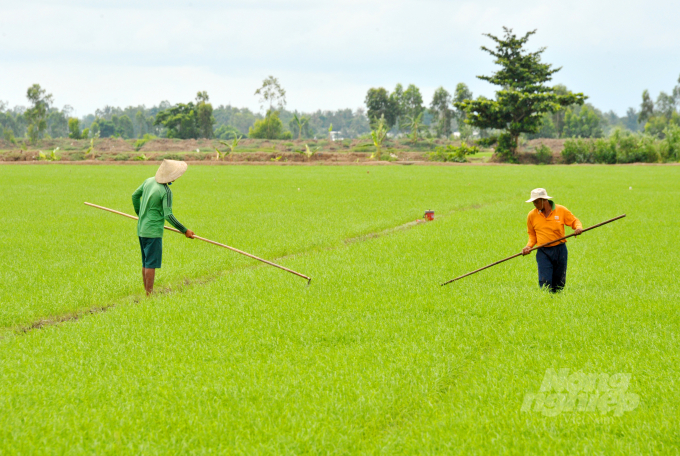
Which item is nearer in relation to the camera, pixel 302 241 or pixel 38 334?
pixel 38 334

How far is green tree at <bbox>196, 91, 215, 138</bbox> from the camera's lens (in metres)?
75.4

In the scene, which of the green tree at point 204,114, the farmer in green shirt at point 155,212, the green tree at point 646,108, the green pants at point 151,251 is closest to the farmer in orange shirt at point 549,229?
the farmer in green shirt at point 155,212

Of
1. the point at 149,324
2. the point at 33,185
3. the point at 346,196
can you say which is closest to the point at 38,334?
the point at 149,324

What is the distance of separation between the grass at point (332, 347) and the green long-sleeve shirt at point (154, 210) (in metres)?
0.94

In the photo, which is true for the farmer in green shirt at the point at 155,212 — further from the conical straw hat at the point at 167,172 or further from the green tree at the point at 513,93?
the green tree at the point at 513,93

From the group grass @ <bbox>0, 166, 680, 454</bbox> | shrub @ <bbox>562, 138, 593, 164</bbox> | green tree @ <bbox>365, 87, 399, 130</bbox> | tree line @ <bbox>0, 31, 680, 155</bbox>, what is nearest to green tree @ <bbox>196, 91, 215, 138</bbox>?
tree line @ <bbox>0, 31, 680, 155</bbox>

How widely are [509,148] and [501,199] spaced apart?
33.2 meters

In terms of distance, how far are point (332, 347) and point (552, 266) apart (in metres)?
3.48

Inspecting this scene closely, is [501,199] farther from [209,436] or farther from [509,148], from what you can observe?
[509,148]

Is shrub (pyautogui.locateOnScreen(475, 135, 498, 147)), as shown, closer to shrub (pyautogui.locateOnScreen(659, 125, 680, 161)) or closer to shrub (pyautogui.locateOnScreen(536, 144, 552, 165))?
shrub (pyautogui.locateOnScreen(536, 144, 552, 165))

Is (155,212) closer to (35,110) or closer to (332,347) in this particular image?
(332,347)

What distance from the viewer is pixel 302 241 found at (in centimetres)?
1131

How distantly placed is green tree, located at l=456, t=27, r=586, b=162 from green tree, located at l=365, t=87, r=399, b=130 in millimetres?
32836

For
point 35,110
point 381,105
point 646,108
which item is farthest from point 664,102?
point 35,110
